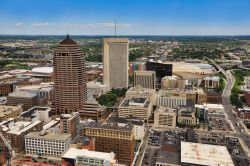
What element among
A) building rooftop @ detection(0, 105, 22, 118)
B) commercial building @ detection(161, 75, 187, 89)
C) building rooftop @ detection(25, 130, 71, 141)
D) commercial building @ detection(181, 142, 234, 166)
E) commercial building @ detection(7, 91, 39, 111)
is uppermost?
commercial building @ detection(161, 75, 187, 89)

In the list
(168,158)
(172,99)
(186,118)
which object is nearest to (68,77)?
(172,99)

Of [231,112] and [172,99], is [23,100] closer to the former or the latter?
[172,99]

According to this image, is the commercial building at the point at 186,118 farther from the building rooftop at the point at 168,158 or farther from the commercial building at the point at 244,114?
the building rooftop at the point at 168,158

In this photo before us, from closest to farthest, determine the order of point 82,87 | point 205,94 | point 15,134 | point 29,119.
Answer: point 15,134
point 29,119
point 82,87
point 205,94

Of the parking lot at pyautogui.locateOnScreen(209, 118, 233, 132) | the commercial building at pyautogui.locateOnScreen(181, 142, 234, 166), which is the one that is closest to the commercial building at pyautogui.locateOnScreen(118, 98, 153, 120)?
the parking lot at pyautogui.locateOnScreen(209, 118, 233, 132)

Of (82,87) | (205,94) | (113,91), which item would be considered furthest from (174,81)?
(82,87)

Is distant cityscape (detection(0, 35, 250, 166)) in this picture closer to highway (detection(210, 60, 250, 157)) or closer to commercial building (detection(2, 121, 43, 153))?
commercial building (detection(2, 121, 43, 153))

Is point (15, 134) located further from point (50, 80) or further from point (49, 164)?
point (50, 80)
